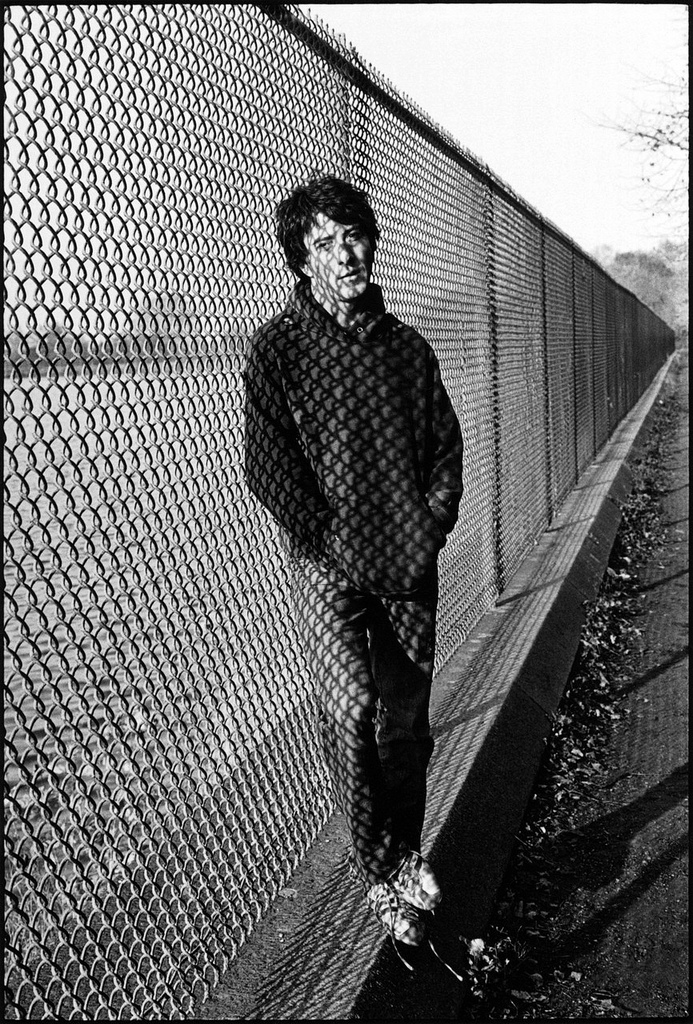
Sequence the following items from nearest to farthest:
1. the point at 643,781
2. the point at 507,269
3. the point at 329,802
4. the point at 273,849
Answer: the point at 273,849 → the point at 329,802 → the point at 643,781 → the point at 507,269

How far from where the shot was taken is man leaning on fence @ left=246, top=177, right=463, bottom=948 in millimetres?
2789

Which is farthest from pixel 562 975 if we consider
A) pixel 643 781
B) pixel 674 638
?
pixel 674 638

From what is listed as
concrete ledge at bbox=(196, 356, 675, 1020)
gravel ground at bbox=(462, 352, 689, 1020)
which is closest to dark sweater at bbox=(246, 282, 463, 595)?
concrete ledge at bbox=(196, 356, 675, 1020)

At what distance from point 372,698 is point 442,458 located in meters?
0.67

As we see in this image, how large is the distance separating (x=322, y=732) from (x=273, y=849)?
0.62 meters

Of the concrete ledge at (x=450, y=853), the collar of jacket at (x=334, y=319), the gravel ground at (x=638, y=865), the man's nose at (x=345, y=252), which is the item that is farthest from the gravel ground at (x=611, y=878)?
the man's nose at (x=345, y=252)

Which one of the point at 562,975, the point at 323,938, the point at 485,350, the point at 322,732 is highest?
the point at 485,350

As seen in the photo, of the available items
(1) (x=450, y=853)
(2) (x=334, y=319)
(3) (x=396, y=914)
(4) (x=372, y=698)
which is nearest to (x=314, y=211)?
(2) (x=334, y=319)

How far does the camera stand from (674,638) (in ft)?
23.8

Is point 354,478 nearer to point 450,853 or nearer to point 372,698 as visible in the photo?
point 372,698

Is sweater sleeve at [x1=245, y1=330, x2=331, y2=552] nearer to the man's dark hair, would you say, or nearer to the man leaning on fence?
the man leaning on fence

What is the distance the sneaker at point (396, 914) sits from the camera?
9.73 ft

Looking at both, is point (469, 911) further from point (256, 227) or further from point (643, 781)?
point (256, 227)

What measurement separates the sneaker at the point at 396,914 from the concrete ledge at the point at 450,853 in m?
0.11
